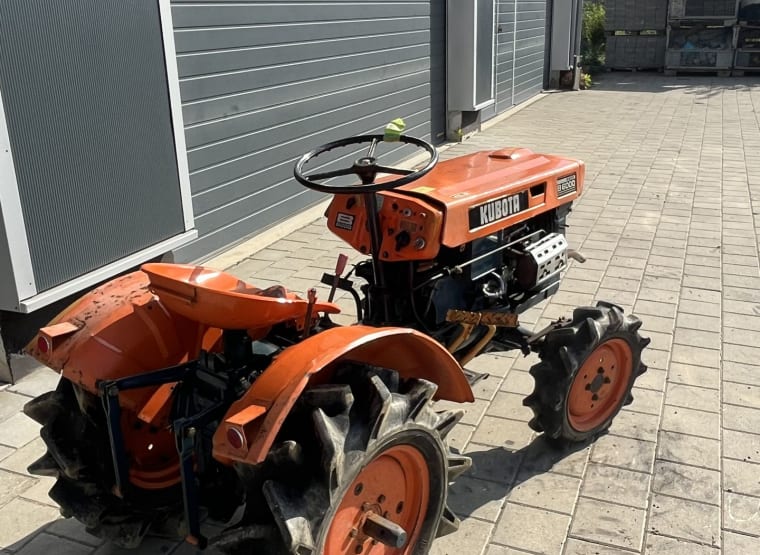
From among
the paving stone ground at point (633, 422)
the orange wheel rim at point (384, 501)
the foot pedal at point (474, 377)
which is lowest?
the paving stone ground at point (633, 422)

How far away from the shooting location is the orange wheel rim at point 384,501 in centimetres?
220

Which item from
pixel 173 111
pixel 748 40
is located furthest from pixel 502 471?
pixel 748 40

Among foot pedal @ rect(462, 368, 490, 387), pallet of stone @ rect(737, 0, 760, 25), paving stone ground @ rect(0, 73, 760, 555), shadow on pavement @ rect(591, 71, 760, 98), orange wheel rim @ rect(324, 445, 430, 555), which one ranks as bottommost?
paving stone ground @ rect(0, 73, 760, 555)

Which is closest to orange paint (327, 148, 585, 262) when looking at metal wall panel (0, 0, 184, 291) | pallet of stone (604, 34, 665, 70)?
metal wall panel (0, 0, 184, 291)

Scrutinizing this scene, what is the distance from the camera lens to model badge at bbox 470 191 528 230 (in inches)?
121

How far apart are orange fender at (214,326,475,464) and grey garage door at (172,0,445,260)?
131 inches

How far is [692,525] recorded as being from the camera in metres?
2.85

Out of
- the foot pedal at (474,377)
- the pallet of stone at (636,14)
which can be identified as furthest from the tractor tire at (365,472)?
the pallet of stone at (636,14)

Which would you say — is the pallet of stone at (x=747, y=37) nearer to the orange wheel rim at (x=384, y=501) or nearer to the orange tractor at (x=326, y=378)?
the orange tractor at (x=326, y=378)

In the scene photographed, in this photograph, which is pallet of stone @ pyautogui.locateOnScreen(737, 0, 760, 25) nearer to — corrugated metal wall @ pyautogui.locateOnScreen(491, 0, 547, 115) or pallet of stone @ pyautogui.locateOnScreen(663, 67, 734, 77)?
pallet of stone @ pyautogui.locateOnScreen(663, 67, 734, 77)

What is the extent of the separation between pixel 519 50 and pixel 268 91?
27.6ft

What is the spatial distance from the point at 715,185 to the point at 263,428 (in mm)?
7440

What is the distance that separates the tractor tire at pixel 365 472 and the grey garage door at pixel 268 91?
11.3ft

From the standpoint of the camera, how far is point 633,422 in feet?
11.7
